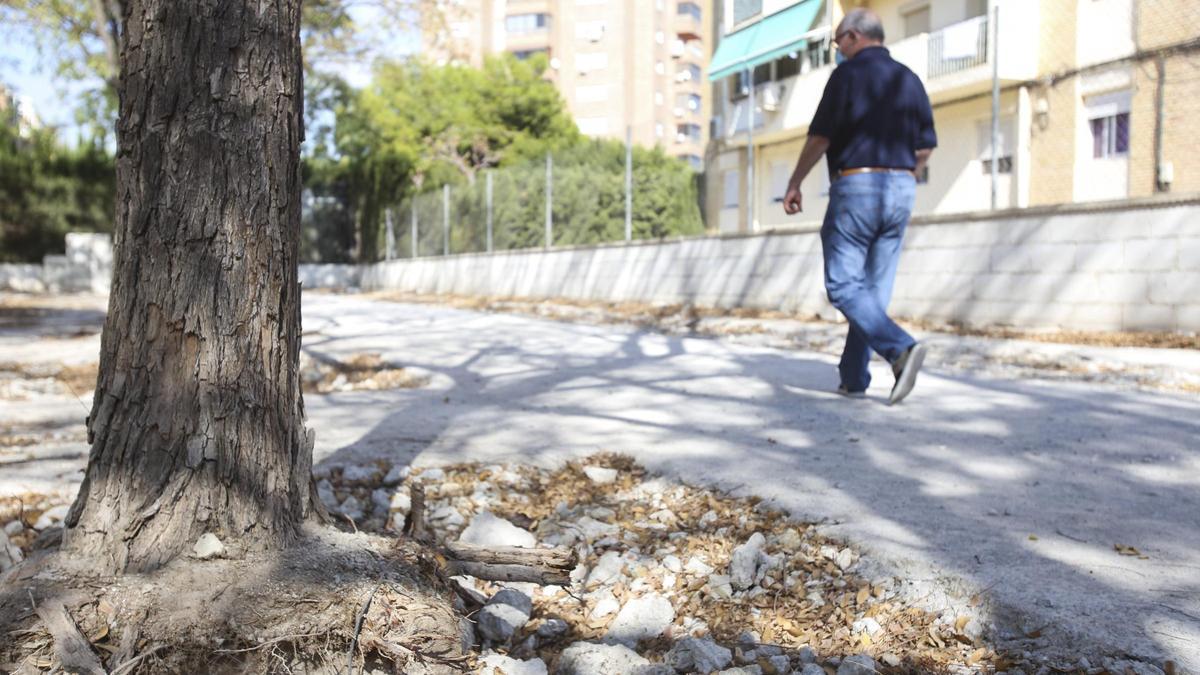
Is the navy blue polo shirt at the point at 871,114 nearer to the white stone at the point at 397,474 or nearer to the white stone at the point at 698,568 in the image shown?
the white stone at the point at 397,474

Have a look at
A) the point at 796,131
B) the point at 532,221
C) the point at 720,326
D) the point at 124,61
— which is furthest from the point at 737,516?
the point at 796,131

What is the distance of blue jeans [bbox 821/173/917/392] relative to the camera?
407 cm

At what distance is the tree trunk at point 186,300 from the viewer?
172 centimetres

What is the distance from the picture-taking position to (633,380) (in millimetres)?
5078

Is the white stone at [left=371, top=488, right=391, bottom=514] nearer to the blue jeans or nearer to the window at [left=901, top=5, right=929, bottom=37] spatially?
the blue jeans

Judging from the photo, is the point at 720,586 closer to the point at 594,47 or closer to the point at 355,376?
the point at 355,376

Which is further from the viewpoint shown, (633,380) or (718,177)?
(718,177)

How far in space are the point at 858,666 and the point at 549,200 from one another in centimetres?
1474

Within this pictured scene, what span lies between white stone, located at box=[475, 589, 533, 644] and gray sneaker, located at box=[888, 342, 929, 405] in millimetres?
2487

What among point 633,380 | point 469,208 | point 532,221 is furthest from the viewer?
point 469,208

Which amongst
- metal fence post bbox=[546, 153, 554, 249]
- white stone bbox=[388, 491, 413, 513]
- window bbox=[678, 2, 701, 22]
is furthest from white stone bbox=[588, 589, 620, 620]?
window bbox=[678, 2, 701, 22]

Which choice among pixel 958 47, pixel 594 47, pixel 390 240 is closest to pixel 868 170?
pixel 958 47

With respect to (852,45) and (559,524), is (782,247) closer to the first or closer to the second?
(852,45)

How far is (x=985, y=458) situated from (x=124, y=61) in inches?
106
